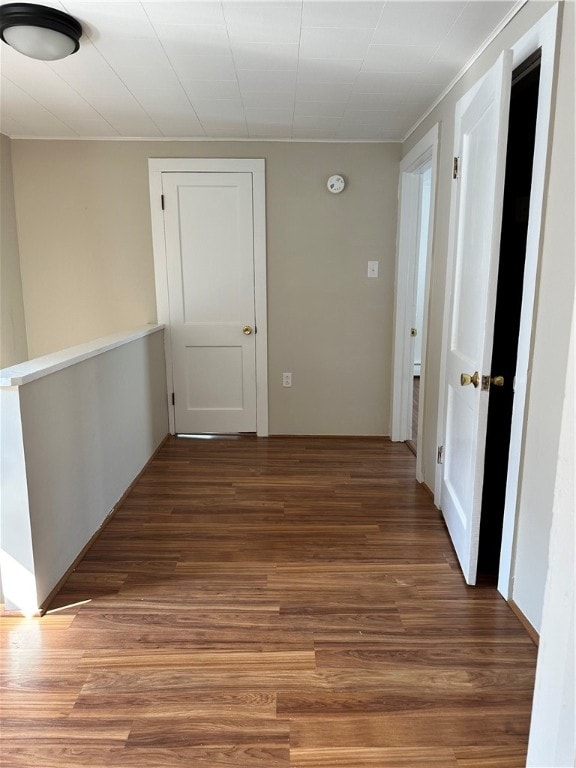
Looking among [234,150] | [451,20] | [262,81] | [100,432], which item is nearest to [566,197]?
[451,20]

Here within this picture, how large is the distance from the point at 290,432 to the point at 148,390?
120 centimetres

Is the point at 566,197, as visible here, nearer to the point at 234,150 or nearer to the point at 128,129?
the point at 234,150

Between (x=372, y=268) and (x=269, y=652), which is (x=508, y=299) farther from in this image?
(x=269, y=652)

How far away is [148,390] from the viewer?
3420 millimetres

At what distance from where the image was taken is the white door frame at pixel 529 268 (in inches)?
62.7

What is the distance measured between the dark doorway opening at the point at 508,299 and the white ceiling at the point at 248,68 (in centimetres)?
41

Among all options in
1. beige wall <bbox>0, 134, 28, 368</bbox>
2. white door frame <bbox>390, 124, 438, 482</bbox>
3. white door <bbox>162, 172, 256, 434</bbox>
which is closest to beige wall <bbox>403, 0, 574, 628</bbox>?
white door frame <bbox>390, 124, 438, 482</bbox>

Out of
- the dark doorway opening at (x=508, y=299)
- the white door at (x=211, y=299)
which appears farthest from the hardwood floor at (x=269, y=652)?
the white door at (x=211, y=299)

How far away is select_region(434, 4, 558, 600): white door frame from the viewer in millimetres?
1594

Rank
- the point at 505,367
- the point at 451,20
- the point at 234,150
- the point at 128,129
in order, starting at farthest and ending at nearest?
the point at 234,150
the point at 128,129
the point at 505,367
the point at 451,20

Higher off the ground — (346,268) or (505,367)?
(346,268)

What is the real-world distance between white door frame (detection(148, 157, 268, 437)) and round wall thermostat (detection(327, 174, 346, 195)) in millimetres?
492

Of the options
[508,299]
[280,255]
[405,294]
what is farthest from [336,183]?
[508,299]

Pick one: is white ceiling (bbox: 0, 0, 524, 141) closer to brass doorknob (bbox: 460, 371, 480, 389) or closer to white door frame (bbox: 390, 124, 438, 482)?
white door frame (bbox: 390, 124, 438, 482)
